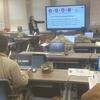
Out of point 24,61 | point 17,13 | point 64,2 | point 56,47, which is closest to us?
point 24,61

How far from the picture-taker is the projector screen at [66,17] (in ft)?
32.7

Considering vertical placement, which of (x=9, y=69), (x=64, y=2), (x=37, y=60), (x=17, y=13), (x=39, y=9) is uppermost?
(x=64, y=2)

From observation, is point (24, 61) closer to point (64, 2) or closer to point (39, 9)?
point (64, 2)

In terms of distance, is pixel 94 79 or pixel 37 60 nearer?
pixel 94 79

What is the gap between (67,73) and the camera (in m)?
3.60

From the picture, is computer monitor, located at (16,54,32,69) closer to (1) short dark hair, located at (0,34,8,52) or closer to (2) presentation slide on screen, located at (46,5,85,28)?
(1) short dark hair, located at (0,34,8,52)

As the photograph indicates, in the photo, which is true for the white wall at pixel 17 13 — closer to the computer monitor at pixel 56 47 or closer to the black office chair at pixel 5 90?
the computer monitor at pixel 56 47

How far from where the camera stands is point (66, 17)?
33.3 ft

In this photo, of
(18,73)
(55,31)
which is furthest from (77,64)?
(55,31)

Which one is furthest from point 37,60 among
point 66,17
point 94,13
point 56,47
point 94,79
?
point 94,13

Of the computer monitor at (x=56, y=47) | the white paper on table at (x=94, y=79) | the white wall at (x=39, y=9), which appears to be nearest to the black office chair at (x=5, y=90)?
the white paper on table at (x=94, y=79)

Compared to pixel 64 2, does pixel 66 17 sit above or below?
below

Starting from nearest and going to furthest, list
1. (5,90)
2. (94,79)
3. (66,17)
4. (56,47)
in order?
(5,90), (94,79), (56,47), (66,17)

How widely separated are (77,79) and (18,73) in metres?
0.70
